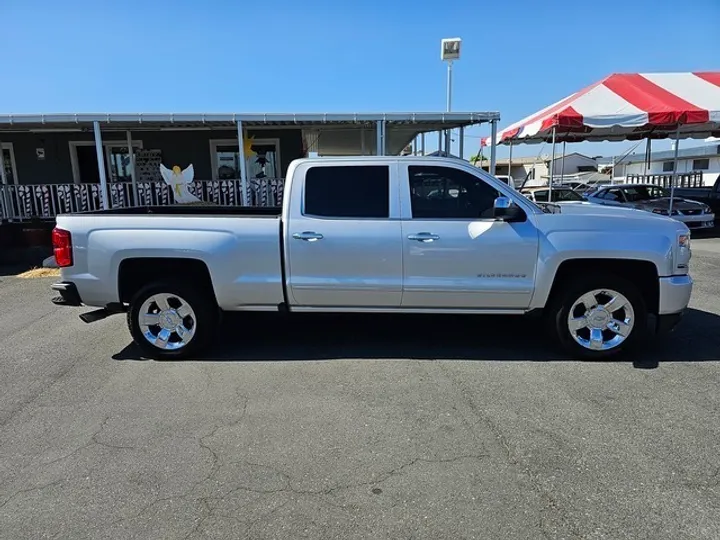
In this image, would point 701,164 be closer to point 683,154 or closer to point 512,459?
point 683,154

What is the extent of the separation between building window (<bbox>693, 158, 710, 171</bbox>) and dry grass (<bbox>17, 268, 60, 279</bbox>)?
52807mm

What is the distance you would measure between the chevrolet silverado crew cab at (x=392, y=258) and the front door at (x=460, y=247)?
0.03 ft

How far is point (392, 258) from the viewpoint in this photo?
456 cm

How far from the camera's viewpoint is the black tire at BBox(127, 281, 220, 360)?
4.71 m

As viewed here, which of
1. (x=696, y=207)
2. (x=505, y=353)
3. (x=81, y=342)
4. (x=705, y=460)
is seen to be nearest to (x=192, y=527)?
(x=705, y=460)

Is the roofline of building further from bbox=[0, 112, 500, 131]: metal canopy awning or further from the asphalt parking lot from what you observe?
the asphalt parking lot

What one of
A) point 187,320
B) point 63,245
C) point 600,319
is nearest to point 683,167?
point 600,319

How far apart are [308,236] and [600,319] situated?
2.81 metres

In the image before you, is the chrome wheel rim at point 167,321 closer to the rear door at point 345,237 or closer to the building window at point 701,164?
the rear door at point 345,237

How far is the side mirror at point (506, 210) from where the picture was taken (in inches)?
170

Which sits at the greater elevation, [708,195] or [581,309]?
[708,195]

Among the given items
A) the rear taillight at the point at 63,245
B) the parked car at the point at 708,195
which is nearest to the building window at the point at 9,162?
the rear taillight at the point at 63,245

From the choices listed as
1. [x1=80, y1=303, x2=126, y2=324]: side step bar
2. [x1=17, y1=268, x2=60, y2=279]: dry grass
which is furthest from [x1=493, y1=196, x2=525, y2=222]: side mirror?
[x1=17, y1=268, x2=60, y2=279]: dry grass

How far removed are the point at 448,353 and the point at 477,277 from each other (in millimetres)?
833
